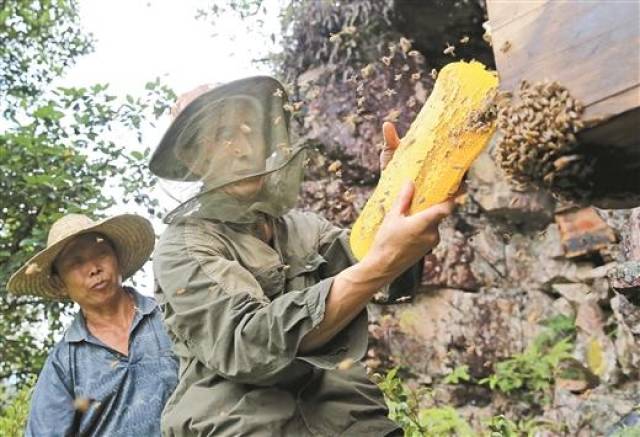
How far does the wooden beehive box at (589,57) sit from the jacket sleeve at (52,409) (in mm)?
2909

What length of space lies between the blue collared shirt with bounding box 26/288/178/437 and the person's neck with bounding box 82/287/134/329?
0.29 feet

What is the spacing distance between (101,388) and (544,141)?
113 inches

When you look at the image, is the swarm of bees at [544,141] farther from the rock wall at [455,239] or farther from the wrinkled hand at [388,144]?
the rock wall at [455,239]

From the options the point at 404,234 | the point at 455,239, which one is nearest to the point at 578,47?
the point at 404,234

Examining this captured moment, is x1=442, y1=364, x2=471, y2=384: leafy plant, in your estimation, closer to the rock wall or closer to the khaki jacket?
the rock wall

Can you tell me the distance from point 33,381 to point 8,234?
120cm

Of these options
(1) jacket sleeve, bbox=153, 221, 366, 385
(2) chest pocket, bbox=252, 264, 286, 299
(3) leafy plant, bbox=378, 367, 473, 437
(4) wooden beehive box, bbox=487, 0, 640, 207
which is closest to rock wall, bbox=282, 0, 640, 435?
(3) leafy plant, bbox=378, 367, 473, 437

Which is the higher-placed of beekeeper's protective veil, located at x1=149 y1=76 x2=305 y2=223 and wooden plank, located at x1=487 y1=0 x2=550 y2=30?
wooden plank, located at x1=487 y1=0 x2=550 y2=30

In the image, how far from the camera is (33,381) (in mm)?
6199

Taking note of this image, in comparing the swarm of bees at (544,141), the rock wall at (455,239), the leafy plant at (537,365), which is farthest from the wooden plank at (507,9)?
the leafy plant at (537,365)

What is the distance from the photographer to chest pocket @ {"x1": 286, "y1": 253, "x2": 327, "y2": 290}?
9.05ft

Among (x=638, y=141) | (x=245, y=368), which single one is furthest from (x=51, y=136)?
(x=638, y=141)

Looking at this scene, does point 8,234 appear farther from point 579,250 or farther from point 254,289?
point 579,250

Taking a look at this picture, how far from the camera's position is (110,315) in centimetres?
413
